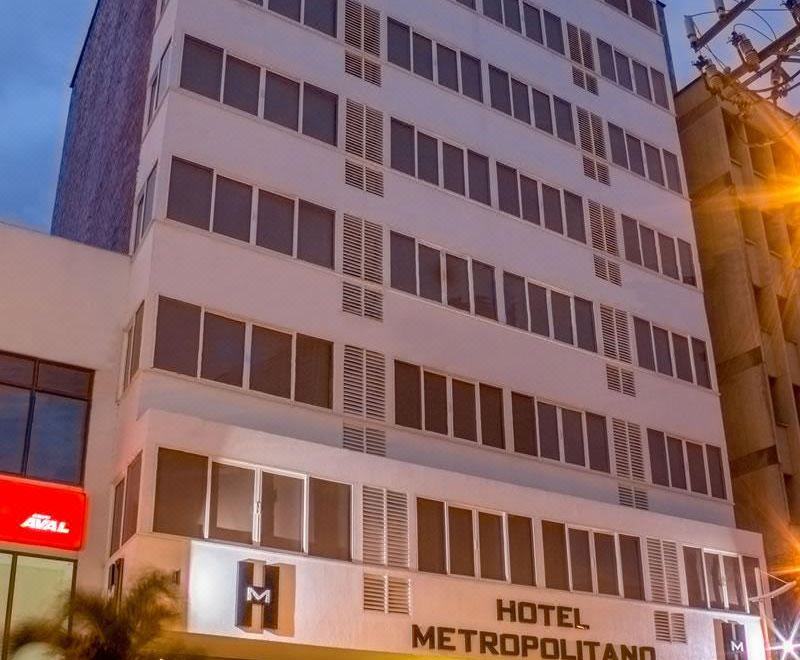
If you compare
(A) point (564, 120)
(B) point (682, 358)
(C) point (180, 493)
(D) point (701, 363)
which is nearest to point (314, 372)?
(C) point (180, 493)

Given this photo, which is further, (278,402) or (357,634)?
(278,402)

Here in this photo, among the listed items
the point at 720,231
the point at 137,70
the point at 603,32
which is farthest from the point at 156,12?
the point at 720,231

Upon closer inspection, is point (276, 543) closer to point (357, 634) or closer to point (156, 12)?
point (357, 634)

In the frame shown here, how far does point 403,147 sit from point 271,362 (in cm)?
809

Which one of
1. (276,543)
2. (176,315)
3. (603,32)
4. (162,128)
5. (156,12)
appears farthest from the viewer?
(603,32)

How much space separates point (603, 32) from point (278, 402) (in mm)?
20209

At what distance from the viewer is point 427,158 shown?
28.5 metres

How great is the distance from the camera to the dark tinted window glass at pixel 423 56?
29719mm

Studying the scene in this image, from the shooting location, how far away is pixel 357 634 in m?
20.7

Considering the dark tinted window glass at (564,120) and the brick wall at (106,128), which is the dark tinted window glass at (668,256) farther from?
the brick wall at (106,128)

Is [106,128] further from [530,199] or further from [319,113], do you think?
[530,199]

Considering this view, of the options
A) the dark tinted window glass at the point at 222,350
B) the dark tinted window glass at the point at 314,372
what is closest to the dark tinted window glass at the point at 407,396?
the dark tinted window glass at the point at 314,372

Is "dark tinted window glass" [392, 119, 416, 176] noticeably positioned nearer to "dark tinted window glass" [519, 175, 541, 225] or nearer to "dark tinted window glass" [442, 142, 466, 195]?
"dark tinted window glass" [442, 142, 466, 195]

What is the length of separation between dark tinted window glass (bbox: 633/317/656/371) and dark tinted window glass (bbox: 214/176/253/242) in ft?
42.0
